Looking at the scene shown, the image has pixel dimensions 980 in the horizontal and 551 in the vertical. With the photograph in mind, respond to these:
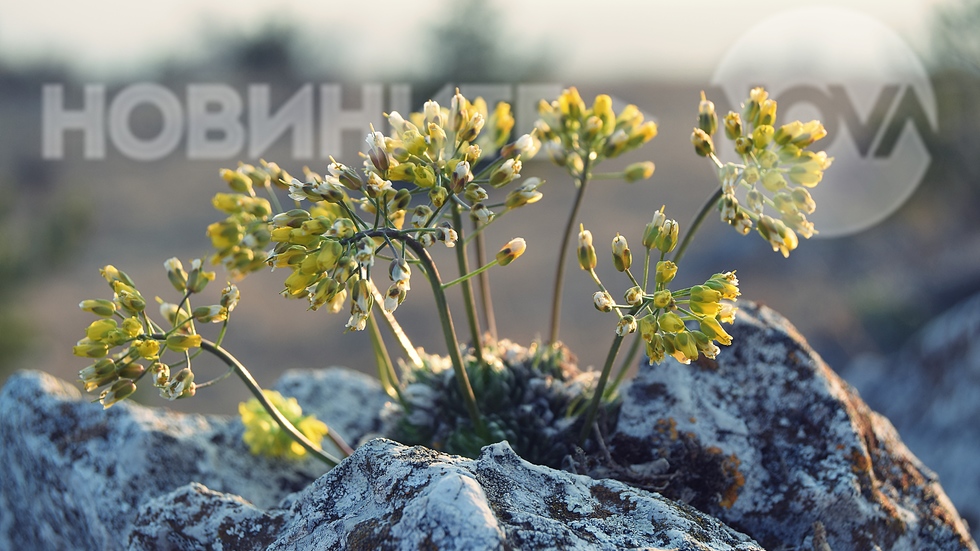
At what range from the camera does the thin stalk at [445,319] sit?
202 centimetres

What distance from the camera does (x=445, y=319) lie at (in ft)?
7.27

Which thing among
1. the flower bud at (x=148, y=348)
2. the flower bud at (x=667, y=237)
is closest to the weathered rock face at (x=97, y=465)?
the flower bud at (x=148, y=348)

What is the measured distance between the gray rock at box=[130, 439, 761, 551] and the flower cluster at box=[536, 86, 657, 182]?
107cm

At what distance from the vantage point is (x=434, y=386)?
9.29ft

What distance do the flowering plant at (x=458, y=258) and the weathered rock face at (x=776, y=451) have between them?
0.71ft

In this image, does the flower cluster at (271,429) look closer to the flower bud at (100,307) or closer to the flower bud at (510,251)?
the flower bud at (100,307)

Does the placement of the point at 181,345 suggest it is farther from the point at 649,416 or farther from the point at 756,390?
the point at 756,390

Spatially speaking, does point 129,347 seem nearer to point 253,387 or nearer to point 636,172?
point 253,387

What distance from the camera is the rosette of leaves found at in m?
2.60

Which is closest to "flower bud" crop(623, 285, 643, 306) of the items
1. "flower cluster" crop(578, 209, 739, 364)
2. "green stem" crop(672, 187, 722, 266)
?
"flower cluster" crop(578, 209, 739, 364)

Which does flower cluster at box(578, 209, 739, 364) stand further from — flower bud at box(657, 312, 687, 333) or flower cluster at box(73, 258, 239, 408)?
flower cluster at box(73, 258, 239, 408)

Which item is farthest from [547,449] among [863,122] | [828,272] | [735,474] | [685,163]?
[685,163]

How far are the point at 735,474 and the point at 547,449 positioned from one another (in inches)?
21.7

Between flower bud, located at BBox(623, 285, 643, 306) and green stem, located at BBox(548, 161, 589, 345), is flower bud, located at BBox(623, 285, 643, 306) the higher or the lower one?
the higher one
